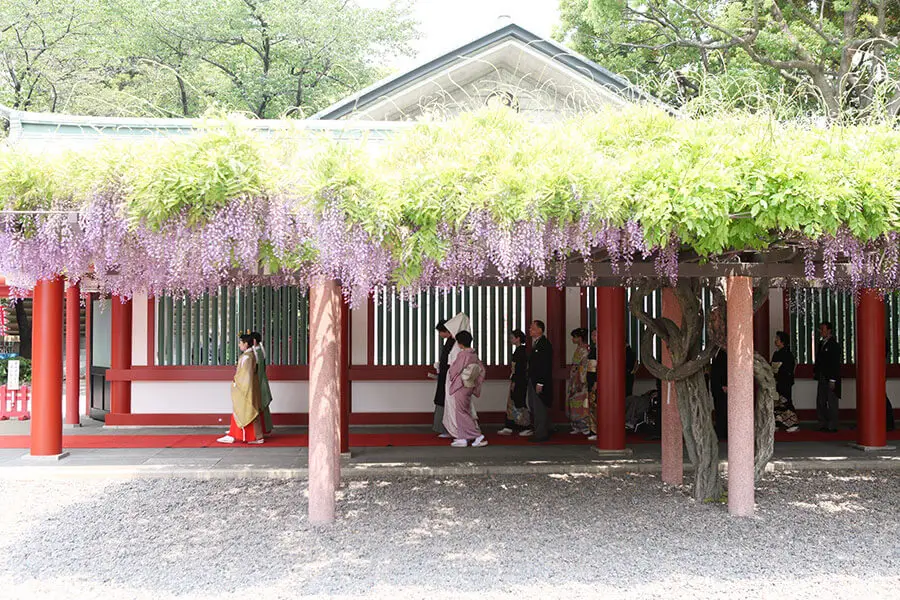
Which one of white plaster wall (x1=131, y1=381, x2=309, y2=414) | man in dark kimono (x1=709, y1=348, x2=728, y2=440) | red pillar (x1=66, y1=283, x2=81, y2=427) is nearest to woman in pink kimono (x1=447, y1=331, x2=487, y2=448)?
white plaster wall (x1=131, y1=381, x2=309, y2=414)

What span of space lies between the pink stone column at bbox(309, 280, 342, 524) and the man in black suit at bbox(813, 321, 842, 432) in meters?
6.94

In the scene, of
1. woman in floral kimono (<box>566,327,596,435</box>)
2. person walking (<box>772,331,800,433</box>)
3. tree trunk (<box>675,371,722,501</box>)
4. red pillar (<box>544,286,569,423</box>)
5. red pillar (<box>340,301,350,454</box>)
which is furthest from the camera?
red pillar (<box>544,286,569,423</box>)

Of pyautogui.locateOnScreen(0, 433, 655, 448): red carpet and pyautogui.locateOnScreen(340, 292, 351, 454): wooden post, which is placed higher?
pyautogui.locateOnScreen(340, 292, 351, 454): wooden post

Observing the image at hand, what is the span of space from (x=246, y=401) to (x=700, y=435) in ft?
16.9

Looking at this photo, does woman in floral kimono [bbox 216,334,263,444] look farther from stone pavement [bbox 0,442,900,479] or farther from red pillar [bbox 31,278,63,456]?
red pillar [bbox 31,278,63,456]

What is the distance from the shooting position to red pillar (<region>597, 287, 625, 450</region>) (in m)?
7.71

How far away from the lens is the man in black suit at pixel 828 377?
30.3 ft

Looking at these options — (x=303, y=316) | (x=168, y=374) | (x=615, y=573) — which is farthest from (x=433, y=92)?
(x=615, y=573)

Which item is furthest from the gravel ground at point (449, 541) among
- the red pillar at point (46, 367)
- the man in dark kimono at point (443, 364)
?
the man in dark kimono at point (443, 364)

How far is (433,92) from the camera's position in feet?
37.0

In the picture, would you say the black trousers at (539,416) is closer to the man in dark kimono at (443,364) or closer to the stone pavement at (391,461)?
the stone pavement at (391,461)

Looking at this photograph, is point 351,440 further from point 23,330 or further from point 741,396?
point 23,330

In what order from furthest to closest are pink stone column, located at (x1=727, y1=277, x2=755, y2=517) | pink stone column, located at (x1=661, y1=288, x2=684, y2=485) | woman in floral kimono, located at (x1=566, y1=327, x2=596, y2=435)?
woman in floral kimono, located at (x1=566, y1=327, x2=596, y2=435) → pink stone column, located at (x1=661, y1=288, x2=684, y2=485) → pink stone column, located at (x1=727, y1=277, x2=755, y2=517)

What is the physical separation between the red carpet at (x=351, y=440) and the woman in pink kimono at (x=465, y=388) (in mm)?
265
